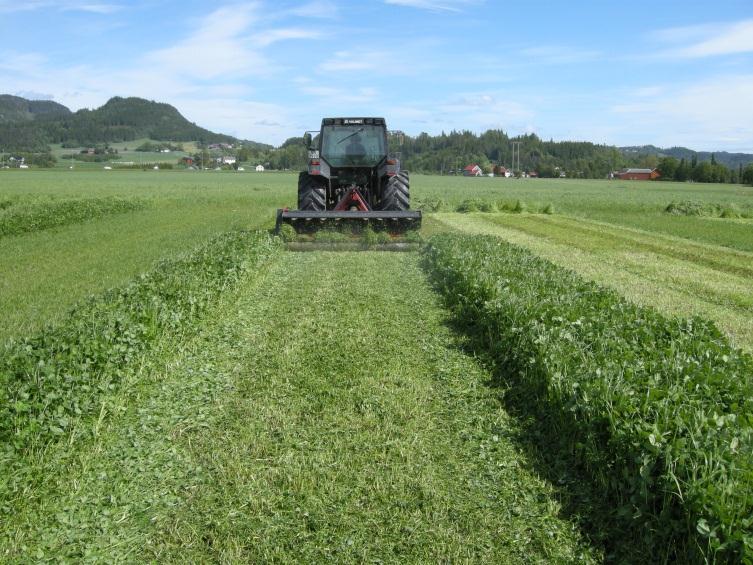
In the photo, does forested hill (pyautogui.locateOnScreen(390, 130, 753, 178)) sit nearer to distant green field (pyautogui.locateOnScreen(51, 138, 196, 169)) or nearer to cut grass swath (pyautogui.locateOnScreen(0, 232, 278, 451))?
distant green field (pyautogui.locateOnScreen(51, 138, 196, 169))

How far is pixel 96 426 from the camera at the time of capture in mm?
5027

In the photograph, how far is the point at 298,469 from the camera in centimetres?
461

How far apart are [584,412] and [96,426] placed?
11.0 feet

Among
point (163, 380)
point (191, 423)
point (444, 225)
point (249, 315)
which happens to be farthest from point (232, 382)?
point (444, 225)

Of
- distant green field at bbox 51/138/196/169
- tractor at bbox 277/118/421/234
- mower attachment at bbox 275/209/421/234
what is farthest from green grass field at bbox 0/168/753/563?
distant green field at bbox 51/138/196/169

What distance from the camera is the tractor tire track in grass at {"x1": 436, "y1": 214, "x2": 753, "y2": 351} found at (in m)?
9.81

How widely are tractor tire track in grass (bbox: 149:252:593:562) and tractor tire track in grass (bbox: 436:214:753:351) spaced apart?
3.82m

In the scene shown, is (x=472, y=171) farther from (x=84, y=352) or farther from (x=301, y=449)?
(x=301, y=449)

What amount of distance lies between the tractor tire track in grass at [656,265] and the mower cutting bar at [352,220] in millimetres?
2977

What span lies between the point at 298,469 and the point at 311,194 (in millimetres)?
12327

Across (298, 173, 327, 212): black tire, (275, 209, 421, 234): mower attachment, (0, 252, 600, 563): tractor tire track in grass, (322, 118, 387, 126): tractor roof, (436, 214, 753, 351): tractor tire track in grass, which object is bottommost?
(0, 252, 600, 563): tractor tire track in grass

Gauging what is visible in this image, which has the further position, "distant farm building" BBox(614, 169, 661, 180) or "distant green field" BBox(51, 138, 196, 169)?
"distant green field" BBox(51, 138, 196, 169)

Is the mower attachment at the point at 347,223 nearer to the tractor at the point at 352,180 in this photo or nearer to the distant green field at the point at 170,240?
the tractor at the point at 352,180

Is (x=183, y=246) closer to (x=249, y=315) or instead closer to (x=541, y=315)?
(x=249, y=315)
